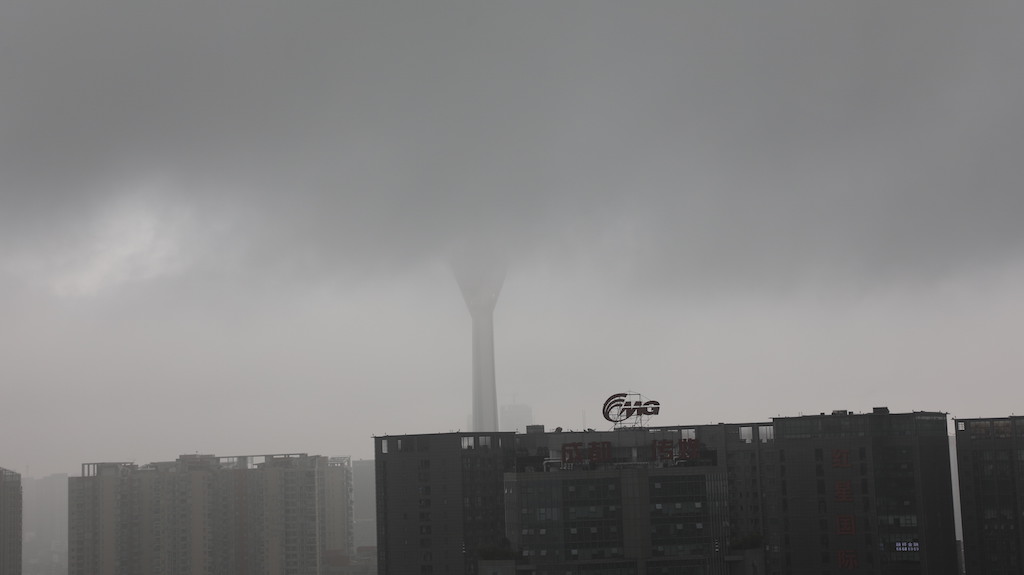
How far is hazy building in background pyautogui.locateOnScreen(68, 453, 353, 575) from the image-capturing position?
57.9m

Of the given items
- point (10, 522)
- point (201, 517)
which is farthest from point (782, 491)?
point (10, 522)

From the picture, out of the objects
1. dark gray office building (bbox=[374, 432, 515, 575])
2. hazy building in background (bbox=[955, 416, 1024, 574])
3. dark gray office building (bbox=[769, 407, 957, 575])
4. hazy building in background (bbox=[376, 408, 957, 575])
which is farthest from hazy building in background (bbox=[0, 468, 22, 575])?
hazy building in background (bbox=[955, 416, 1024, 574])

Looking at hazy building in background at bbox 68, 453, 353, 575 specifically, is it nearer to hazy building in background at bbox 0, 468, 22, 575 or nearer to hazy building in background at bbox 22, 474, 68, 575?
hazy building in background at bbox 0, 468, 22, 575

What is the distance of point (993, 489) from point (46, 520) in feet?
231

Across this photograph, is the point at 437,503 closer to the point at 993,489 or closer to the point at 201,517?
the point at 201,517

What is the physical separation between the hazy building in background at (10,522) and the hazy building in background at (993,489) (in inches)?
1815

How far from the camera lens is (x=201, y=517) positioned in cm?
6006

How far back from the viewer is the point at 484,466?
147ft

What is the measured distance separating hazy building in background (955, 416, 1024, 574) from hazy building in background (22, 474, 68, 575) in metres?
59.8

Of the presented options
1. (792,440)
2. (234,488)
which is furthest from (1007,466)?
(234,488)

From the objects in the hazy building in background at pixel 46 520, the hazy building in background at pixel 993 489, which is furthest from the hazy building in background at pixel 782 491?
the hazy building in background at pixel 46 520

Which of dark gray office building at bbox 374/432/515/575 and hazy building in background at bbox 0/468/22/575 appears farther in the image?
hazy building in background at bbox 0/468/22/575

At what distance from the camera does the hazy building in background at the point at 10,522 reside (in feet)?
157

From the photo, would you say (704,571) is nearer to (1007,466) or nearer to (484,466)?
(484,466)
